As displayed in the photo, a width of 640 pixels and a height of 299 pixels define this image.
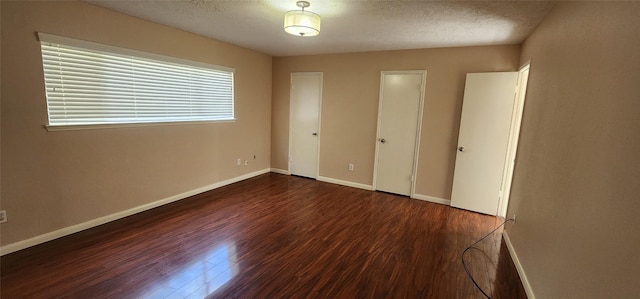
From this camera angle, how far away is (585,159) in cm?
151

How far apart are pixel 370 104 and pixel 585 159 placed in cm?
322

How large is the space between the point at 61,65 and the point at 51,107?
41cm

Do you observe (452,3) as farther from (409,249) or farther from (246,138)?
(246,138)

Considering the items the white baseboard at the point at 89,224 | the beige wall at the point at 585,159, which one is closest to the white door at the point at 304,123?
the white baseboard at the point at 89,224

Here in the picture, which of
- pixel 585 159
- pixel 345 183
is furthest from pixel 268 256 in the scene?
pixel 345 183

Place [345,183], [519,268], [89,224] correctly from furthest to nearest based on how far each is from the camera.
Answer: [345,183]
[89,224]
[519,268]

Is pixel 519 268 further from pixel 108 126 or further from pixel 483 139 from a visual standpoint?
pixel 108 126

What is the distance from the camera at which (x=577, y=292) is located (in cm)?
143

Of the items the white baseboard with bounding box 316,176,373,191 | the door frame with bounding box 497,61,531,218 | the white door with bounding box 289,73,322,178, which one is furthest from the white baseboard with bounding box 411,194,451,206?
the white door with bounding box 289,73,322,178

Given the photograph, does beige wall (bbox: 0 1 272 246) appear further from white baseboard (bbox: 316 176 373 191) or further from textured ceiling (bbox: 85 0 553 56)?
white baseboard (bbox: 316 176 373 191)

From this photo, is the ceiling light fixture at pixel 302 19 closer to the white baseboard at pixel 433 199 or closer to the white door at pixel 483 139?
the white door at pixel 483 139

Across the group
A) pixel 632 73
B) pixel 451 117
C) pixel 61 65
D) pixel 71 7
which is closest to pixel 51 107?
pixel 61 65

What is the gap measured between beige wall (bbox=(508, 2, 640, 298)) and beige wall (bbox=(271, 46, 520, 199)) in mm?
1398

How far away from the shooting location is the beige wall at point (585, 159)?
3.78 feet
